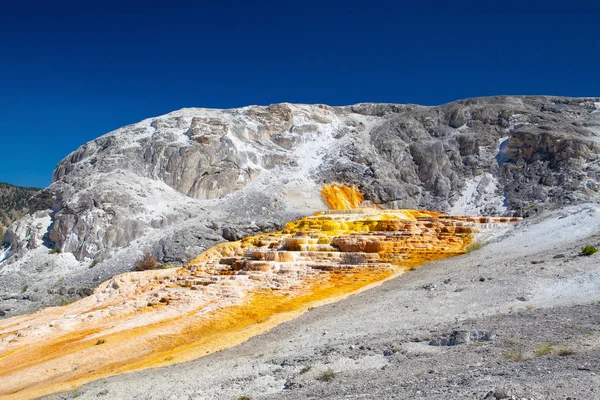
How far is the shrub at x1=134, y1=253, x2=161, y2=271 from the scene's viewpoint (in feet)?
101

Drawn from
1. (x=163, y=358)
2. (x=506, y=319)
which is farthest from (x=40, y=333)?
(x=506, y=319)

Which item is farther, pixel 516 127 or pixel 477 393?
pixel 516 127

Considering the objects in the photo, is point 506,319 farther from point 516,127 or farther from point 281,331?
point 516,127

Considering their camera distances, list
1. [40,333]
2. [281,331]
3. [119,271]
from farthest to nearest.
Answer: [119,271] < [40,333] < [281,331]

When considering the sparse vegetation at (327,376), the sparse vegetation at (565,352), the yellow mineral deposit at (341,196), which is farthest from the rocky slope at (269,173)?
the sparse vegetation at (565,352)

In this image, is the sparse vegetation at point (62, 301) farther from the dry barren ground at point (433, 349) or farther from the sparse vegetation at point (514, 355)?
the sparse vegetation at point (514, 355)

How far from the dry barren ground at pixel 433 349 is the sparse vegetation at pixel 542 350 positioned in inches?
0.6

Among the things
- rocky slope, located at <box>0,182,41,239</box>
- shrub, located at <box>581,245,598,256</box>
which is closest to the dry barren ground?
shrub, located at <box>581,245,598,256</box>

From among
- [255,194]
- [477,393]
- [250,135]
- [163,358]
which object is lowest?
[163,358]

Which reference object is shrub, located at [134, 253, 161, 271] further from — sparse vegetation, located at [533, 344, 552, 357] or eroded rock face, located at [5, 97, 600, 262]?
sparse vegetation, located at [533, 344, 552, 357]

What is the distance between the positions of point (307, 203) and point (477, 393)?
37.9 meters

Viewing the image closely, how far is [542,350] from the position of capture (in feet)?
25.3

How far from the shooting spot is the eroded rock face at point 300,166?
36.7m

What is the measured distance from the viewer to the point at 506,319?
10.4 m
